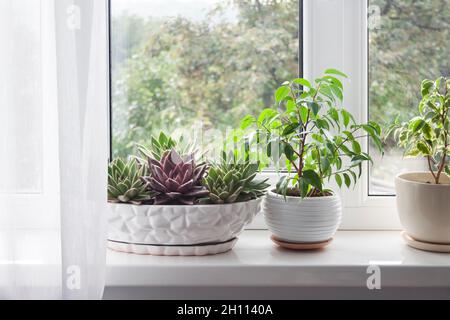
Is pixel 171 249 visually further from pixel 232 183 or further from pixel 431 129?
pixel 431 129

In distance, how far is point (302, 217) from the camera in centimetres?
112

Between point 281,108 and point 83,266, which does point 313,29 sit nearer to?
point 281,108

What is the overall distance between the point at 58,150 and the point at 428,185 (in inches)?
31.3

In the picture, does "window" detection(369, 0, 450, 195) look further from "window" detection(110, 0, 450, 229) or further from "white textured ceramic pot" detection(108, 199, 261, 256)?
"white textured ceramic pot" detection(108, 199, 261, 256)

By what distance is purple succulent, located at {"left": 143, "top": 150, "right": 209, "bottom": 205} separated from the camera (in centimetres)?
109

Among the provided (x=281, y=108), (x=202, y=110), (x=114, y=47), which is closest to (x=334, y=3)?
(x=281, y=108)

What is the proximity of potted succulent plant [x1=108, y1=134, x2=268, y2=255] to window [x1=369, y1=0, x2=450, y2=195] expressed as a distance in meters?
0.45

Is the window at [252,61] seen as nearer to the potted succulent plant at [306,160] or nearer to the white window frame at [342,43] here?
the white window frame at [342,43]

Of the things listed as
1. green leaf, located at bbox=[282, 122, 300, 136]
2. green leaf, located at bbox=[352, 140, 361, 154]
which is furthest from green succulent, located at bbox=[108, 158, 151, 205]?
green leaf, located at bbox=[352, 140, 361, 154]

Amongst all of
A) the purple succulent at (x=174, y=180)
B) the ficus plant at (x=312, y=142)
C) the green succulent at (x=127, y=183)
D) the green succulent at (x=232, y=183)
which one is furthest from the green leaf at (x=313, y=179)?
the green succulent at (x=127, y=183)

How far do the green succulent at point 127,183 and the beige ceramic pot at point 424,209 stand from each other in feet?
1.93

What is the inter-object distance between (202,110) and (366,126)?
1.44 feet

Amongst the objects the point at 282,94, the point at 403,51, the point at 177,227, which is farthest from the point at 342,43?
the point at 177,227

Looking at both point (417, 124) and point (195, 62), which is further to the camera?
point (195, 62)
